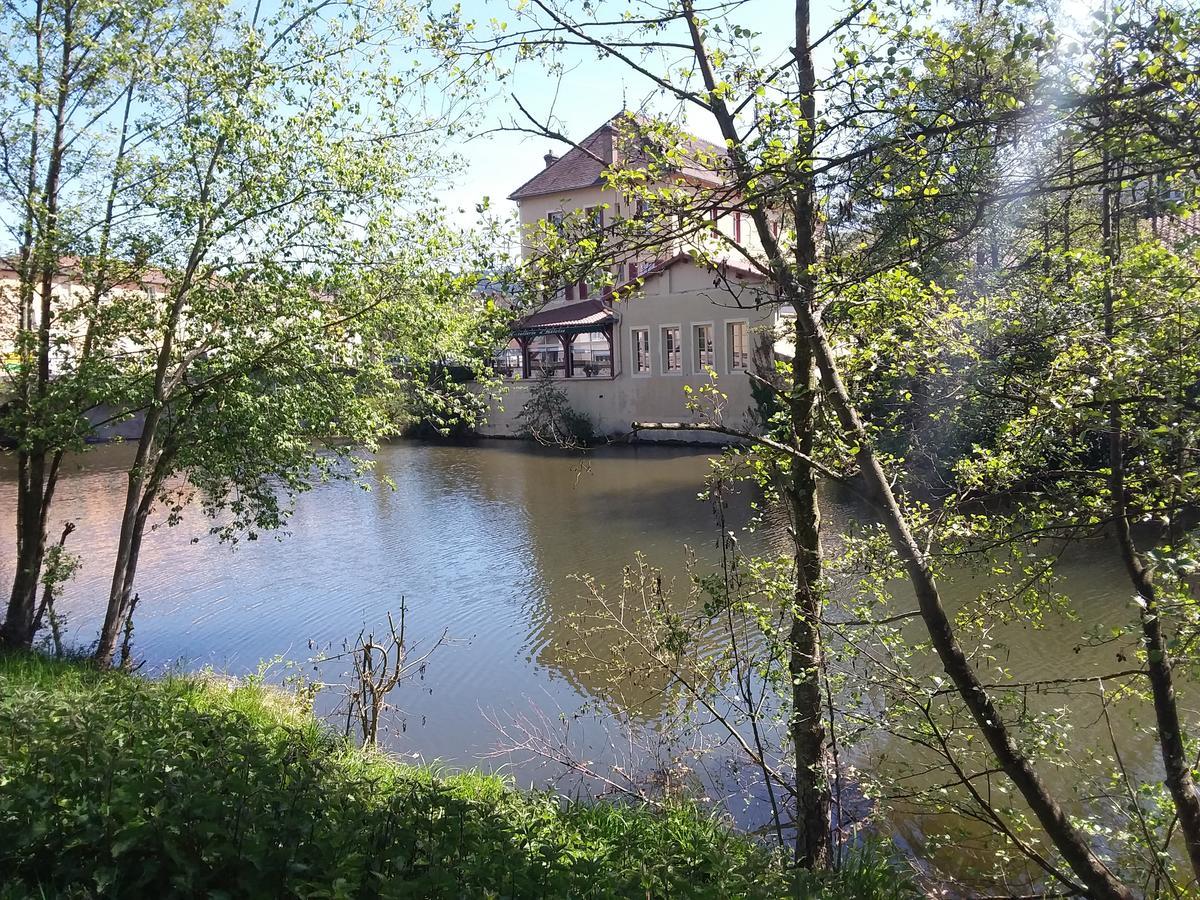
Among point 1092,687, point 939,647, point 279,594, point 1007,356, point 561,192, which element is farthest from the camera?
point 561,192

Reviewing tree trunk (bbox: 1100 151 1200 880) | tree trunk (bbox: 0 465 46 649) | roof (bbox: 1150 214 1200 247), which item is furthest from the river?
roof (bbox: 1150 214 1200 247)

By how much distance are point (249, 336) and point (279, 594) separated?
242 inches

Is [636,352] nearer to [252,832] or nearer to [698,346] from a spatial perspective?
[698,346]

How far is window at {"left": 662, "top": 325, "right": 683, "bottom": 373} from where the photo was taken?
29.1m

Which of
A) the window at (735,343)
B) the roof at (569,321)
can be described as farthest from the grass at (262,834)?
the roof at (569,321)

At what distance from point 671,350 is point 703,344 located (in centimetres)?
135

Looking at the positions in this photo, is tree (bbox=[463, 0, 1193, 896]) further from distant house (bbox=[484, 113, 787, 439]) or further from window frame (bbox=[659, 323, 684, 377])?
window frame (bbox=[659, 323, 684, 377])

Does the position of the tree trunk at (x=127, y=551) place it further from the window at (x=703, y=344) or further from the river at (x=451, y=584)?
the window at (x=703, y=344)

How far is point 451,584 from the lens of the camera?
42.8 ft

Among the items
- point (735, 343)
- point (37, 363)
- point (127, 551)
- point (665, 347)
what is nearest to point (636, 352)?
point (665, 347)

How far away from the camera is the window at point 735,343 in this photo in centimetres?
2730

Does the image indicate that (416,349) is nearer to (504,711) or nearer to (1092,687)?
(504,711)

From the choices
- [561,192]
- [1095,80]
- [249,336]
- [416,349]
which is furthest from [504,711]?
[561,192]

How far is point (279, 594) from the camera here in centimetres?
1262
